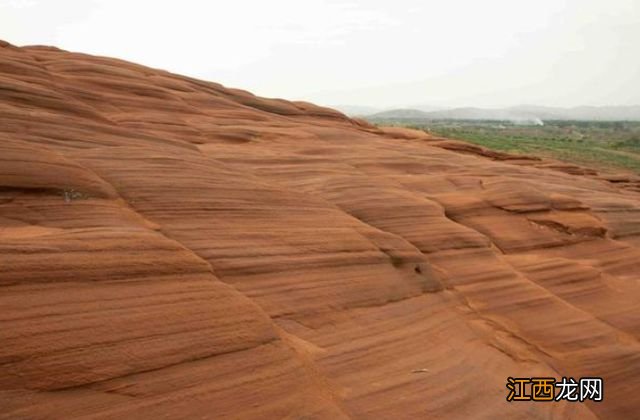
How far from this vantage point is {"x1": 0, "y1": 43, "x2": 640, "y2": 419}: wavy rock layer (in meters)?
5.61

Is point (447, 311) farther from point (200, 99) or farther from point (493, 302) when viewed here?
point (200, 99)

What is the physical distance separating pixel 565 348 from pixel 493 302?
1.52 metres

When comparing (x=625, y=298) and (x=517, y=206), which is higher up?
(x=517, y=206)

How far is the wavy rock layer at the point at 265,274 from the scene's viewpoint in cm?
561

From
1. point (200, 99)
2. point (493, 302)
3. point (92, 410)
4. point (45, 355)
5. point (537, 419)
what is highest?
point (200, 99)

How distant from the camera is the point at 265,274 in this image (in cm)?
786

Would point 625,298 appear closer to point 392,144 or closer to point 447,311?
point 447,311

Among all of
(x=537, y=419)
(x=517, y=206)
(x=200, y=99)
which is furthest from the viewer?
(x=200, y=99)

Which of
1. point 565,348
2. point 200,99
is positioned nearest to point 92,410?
point 565,348

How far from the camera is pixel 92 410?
5.03 meters

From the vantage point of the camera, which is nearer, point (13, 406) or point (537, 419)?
point (13, 406)

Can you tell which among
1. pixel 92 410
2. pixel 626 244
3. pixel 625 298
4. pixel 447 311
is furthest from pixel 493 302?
pixel 92 410

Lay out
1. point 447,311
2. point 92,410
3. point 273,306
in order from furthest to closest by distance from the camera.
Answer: point 447,311 → point 273,306 → point 92,410

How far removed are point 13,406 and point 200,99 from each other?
13485 mm
